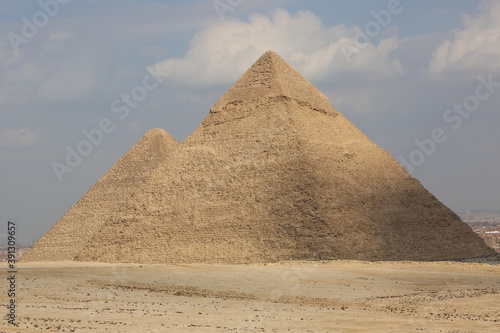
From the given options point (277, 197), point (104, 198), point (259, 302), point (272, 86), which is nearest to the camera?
point (259, 302)

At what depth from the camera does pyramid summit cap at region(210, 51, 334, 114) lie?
5981 centimetres

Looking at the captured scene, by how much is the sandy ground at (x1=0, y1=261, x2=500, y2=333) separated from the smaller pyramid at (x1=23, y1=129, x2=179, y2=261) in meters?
38.8

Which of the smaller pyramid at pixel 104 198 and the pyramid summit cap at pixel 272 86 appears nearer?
the pyramid summit cap at pixel 272 86

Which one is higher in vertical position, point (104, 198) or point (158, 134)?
point (158, 134)

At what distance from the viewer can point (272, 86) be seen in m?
59.9

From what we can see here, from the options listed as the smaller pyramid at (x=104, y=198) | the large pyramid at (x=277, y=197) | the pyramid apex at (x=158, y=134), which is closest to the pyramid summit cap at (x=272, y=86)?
the large pyramid at (x=277, y=197)

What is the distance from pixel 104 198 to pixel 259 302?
5661 cm

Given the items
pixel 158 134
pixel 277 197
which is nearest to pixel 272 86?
pixel 277 197

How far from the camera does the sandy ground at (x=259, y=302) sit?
60.5ft

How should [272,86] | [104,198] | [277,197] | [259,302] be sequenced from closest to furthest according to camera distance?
[259,302] < [277,197] < [272,86] < [104,198]

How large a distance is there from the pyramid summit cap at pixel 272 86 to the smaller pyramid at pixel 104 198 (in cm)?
1542

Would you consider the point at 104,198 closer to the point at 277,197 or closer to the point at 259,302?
the point at 277,197

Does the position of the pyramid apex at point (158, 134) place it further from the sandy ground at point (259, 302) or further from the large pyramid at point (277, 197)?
the sandy ground at point (259, 302)

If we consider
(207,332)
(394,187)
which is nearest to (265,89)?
(394,187)
